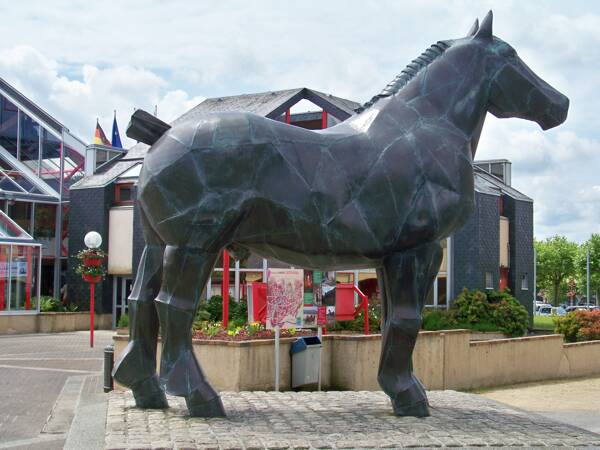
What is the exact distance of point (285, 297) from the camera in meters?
13.5

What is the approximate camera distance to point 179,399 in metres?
9.37

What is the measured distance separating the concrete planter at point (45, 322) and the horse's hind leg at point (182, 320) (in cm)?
2265

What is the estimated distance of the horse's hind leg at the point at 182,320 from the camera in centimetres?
781

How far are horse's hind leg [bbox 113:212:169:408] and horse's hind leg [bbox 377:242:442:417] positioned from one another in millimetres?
2313

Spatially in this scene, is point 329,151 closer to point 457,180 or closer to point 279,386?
point 457,180

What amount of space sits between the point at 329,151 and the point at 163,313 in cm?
223

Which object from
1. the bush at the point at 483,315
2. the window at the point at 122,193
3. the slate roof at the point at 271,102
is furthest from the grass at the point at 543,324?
the window at the point at 122,193

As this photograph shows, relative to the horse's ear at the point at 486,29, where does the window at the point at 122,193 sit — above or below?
above

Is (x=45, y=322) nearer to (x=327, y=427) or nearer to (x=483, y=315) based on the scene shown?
(x=483, y=315)

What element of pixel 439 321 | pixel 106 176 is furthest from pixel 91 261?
pixel 439 321

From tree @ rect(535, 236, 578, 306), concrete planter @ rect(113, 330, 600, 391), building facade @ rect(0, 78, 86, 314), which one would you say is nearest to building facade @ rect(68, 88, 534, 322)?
building facade @ rect(0, 78, 86, 314)

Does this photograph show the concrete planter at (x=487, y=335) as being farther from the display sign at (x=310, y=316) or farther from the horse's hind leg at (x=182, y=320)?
the horse's hind leg at (x=182, y=320)

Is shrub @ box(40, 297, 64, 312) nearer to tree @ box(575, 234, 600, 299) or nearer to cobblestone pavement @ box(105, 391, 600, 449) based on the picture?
cobblestone pavement @ box(105, 391, 600, 449)

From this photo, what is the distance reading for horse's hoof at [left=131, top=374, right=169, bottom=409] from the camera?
8.56 meters
